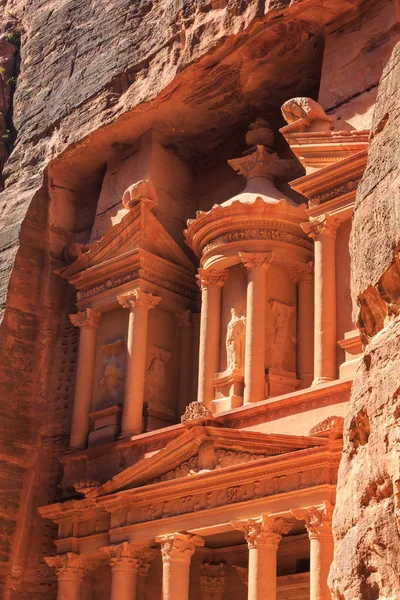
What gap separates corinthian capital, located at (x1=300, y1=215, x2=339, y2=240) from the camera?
15.7m

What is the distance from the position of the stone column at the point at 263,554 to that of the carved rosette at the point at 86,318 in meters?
5.33

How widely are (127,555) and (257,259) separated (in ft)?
14.7

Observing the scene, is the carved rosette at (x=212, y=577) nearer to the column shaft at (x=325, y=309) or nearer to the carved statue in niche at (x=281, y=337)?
the carved statue in niche at (x=281, y=337)

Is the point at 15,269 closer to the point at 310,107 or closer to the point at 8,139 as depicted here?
the point at 8,139

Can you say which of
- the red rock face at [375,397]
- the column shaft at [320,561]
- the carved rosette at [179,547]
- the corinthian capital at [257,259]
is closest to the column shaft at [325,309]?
the corinthian capital at [257,259]

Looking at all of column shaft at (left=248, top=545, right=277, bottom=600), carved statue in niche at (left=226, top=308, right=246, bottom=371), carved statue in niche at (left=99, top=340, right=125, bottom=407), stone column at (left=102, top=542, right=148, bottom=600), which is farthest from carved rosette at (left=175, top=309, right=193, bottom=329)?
column shaft at (left=248, top=545, right=277, bottom=600)

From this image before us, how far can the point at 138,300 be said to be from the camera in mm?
17719

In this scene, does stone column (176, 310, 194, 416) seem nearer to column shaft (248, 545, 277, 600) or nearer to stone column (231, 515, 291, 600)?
stone column (231, 515, 291, 600)

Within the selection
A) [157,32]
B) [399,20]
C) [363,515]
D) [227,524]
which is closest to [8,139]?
[157,32]

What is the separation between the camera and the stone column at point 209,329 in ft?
54.3

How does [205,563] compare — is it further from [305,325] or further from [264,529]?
[305,325]

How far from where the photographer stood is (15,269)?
18875mm

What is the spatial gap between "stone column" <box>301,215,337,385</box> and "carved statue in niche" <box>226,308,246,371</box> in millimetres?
1467

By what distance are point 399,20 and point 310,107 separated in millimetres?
1663
